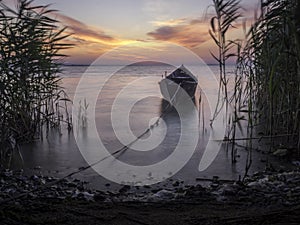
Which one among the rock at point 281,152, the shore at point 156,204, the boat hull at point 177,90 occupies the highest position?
the boat hull at point 177,90

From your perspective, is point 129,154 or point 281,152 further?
point 129,154

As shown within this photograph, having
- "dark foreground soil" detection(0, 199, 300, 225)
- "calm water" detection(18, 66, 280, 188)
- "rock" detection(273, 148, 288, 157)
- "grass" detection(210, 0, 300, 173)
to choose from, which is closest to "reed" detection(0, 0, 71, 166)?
"calm water" detection(18, 66, 280, 188)

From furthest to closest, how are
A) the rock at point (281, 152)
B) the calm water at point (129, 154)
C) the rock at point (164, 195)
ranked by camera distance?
the rock at point (281, 152) → the calm water at point (129, 154) → the rock at point (164, 195)

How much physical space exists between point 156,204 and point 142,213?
22 centimetres

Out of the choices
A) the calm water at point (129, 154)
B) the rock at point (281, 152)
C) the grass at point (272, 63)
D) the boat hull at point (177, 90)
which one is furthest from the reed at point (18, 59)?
the boat hull at point (177, 90)

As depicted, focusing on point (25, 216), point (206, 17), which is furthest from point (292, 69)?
point (25, 216)

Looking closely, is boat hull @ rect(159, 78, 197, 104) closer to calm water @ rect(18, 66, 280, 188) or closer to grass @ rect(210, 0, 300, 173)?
calm water @ rect(18, 66, 280, 188)

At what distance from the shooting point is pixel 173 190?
3119mm

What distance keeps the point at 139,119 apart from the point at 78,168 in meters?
3.58

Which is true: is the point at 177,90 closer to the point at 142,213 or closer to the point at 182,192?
the point at 182,192

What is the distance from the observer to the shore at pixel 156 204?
219 cm

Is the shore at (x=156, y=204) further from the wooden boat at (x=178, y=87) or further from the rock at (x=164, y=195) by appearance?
the wooden boat at (x=178, y=87)

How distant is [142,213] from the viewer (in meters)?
2.35

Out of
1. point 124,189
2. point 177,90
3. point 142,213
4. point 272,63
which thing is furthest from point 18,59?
point 177,90
